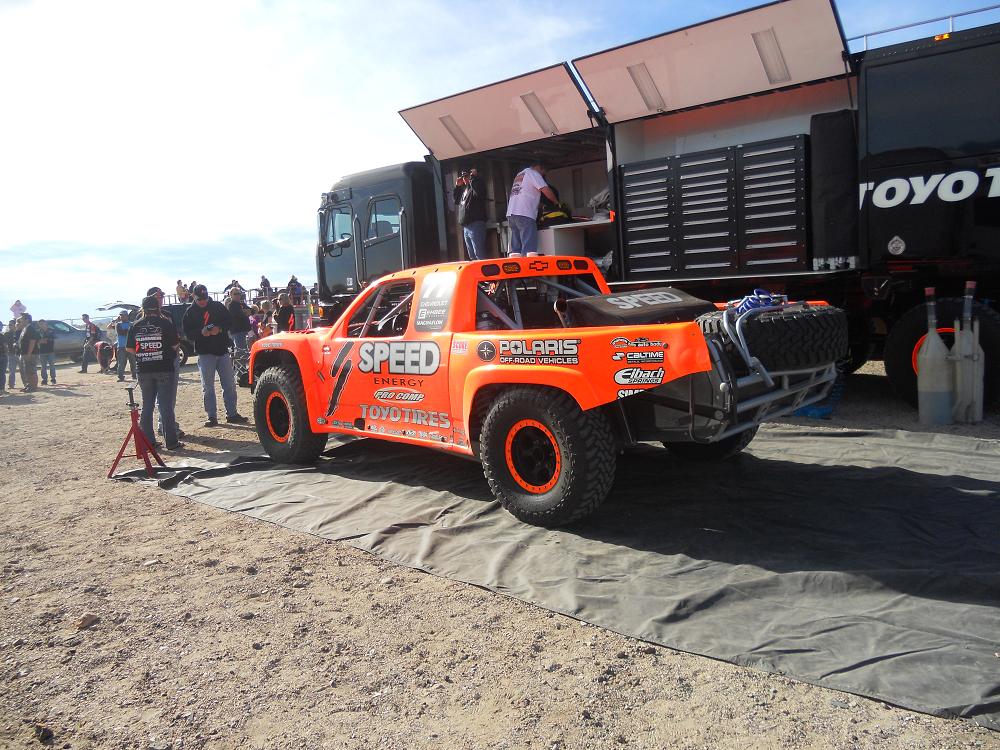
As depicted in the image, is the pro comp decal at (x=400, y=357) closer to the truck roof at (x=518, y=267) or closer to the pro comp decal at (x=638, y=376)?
the truck roof at (x=518, y=267)

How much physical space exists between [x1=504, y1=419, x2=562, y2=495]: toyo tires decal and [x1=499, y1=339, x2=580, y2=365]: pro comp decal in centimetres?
37

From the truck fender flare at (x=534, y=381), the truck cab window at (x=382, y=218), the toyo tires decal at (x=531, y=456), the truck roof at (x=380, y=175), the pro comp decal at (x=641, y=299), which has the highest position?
the truck roof at (x=380, y=175)

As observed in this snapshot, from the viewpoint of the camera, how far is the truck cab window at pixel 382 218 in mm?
10250

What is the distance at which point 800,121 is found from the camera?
773 centimetres

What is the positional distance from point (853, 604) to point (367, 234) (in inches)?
338

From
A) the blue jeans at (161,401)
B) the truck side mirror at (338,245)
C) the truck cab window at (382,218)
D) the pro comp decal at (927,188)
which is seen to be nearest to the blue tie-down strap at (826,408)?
the pro comp decal at (927,188)

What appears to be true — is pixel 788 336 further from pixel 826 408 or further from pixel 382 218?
pixel 382 218

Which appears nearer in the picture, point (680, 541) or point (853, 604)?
point (853, 604)

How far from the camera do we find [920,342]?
22.4ft

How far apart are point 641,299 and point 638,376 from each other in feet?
2.73

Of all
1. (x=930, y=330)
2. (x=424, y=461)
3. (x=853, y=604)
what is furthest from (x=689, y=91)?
(x=853, y=604)

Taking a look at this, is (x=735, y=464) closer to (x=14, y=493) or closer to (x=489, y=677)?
(x=489, y=677)

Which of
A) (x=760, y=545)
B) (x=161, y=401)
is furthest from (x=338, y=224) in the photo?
(x=760, y=545)

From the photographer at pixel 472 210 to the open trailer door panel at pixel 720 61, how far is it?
80.1 inches
